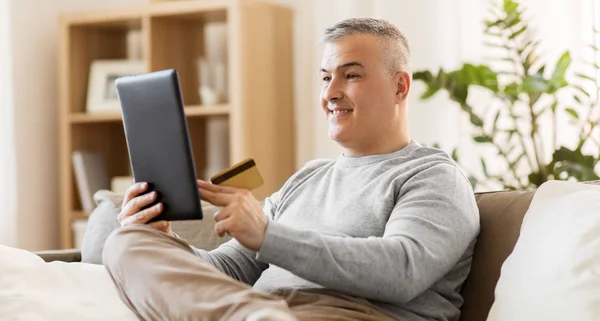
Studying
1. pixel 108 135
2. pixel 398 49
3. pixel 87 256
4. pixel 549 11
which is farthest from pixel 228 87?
pixel 398 49

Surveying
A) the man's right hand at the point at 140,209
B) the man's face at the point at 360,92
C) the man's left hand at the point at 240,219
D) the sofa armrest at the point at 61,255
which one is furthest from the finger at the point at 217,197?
the sofa armrest at the point at 61,255

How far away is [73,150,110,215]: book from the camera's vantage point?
4062mm

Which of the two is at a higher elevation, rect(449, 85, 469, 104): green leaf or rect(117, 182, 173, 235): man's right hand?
rect(449, 85, 469, 104): green leaf

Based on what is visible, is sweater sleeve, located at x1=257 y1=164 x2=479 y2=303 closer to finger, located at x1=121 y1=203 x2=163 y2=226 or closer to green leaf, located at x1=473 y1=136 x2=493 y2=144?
finger, located at x1=121 y1=203 x2=163 y2=226

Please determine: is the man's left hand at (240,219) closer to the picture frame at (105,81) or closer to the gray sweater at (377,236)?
the gray sweater at (377,236)

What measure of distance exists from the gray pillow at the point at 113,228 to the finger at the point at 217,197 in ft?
2.12

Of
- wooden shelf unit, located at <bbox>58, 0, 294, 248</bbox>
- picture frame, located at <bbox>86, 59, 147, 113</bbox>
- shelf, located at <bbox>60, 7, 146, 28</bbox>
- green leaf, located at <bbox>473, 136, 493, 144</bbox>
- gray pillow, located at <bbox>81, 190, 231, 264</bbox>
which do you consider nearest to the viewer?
gray pillow, located at <bbox>81, 190, 231, 264</bbox>

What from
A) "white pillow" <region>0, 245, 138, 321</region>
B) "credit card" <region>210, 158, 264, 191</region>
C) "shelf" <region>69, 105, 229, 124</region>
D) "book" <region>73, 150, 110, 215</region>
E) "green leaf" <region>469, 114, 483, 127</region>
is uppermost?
"credit card" <region>210, 158, 264, 191</region>

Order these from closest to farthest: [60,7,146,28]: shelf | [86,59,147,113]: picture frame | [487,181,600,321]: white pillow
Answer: [487,181,600,321]: white pillow → [60,7,146,28]: shelf → [86,59,147,113]: picture frame

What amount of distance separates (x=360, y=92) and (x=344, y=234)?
33cm

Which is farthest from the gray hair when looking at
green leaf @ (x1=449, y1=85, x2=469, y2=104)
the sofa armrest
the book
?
the book

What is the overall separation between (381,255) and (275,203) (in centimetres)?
56

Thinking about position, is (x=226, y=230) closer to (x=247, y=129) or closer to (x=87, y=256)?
(x=87, y=256)

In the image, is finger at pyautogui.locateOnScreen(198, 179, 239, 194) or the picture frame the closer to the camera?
finger at pyautogui.locateOnScreen(198, 179, 239, 194)
